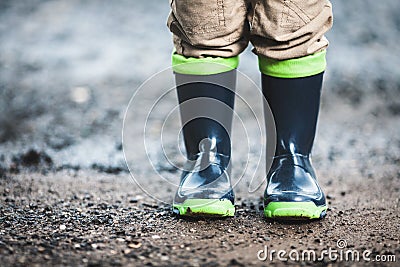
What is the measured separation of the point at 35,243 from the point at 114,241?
7.1 inches

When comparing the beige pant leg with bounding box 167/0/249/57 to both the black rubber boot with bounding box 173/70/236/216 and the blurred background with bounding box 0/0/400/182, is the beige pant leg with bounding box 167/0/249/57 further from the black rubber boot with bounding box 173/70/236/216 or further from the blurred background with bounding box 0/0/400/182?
the blurred background with bounding box 0/0/400/182

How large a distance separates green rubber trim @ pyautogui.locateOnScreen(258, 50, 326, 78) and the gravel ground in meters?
0.38

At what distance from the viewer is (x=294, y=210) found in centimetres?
153

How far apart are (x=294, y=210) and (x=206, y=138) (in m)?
0.30

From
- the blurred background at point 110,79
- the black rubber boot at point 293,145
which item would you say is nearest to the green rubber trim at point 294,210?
the black rubber boot at point 293,145

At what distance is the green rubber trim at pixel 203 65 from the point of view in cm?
159

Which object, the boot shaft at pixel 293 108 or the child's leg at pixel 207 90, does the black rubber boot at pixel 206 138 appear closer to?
the child's leg at pixel 207 90

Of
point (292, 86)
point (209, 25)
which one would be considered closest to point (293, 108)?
point (292, 86)

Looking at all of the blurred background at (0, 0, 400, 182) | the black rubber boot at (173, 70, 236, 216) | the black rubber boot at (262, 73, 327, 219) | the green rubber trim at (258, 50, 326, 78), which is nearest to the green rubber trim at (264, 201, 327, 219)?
the black rubber boot at (262, 73, 327, 219)

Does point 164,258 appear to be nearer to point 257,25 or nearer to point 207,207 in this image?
point 207,207

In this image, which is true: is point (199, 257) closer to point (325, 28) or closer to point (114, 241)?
point (114, 241)

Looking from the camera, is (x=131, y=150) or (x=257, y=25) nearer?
(x=257, y=25)

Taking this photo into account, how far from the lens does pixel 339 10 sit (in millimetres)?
4422

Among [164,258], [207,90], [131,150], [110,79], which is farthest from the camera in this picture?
[110,79]
